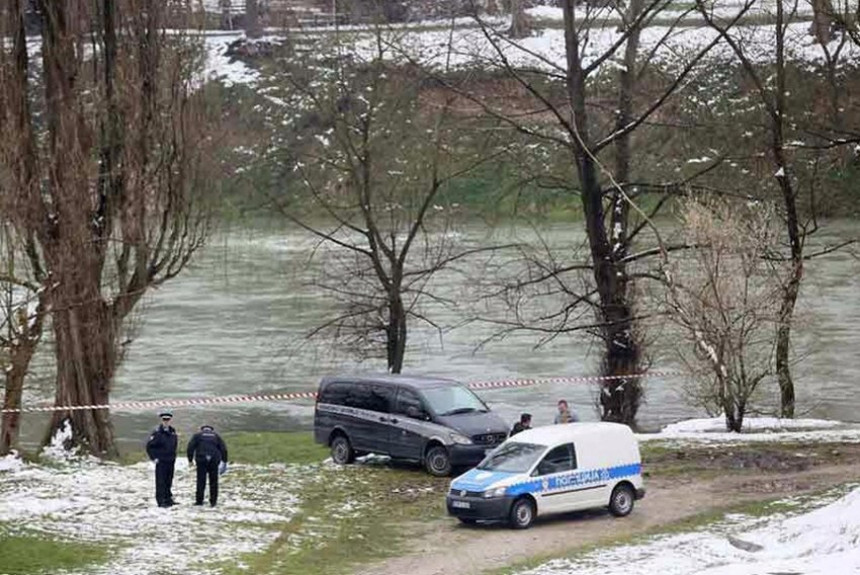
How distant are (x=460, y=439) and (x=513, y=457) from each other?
2727 mm

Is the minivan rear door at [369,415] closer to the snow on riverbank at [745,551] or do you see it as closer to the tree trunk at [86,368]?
the tree trunk at [86,368]

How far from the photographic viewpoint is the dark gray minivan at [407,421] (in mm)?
25234

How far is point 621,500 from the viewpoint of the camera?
22.8 m

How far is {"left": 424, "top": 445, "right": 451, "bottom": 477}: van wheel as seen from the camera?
82.9 ft

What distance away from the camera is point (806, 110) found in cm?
5341

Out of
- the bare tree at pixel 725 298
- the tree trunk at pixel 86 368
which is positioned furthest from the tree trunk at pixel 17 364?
the bare tree at pixel 725 298

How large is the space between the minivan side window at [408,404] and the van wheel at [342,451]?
4.62 feet

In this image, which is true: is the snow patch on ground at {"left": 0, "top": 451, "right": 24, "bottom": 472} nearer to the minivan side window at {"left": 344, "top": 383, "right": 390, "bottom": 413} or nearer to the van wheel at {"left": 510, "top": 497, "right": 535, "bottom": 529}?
the minivan side window at {"left": 344, "top": 383, "right": 390, "bottom": 413}

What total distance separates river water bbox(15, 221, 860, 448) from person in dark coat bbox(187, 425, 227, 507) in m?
9.22

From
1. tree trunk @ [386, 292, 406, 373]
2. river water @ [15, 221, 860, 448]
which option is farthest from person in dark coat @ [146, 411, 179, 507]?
tree trunk @ [386, 292, 406, 373]

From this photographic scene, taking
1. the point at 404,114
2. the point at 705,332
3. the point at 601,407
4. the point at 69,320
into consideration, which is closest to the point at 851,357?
the point at 601,407

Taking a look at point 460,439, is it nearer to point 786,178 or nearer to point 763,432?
point 763,432

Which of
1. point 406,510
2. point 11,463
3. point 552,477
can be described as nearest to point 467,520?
point 552,477

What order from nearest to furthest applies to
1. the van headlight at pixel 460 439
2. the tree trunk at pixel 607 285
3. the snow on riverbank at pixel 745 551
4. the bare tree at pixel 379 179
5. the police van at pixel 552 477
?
the snow on riverbank at pixel 745 551, the police van at pixel 552 477, the van headlight at pixel 460 439, the tree trunk at pixel 607 285, the bare tree at pixel 379 179
